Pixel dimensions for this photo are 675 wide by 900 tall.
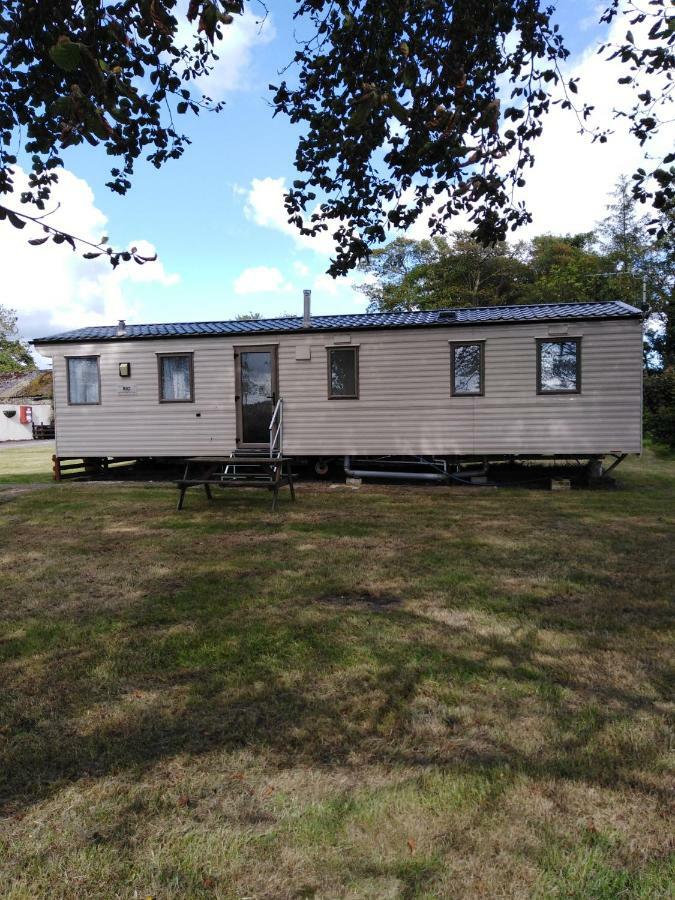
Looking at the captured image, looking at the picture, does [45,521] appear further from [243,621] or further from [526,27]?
[526,27]

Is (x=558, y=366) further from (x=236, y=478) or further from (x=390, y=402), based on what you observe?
(x=236, y=478)

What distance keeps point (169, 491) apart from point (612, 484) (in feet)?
23.6

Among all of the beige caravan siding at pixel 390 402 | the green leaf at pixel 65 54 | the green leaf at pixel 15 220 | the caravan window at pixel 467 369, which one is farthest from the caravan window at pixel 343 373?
the green leaf at pixel 65 54

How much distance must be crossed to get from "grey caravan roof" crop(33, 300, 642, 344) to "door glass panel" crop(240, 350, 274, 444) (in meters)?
0.48

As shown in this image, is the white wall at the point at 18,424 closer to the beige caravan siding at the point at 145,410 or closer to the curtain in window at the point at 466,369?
the beige caravan siding at the point at 145,410

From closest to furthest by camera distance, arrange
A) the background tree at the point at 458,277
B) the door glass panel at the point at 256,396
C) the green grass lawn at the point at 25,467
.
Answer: the door glass panel at the point at 256,396, the green grass lawn at the point at 25,467, the background tree at the point at 458,277

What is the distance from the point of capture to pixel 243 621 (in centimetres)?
341

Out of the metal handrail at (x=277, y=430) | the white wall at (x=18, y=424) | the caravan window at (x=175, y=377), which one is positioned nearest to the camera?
the metal handrail at (x=277, y=430)

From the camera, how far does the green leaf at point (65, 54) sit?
6.13 feet

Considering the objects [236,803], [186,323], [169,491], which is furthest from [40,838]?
[186,323]

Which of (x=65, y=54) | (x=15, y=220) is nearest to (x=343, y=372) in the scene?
(x=15, y=220)

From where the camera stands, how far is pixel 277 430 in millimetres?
10242

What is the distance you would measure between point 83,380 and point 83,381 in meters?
0.02

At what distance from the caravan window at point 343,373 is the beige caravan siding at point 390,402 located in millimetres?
105
